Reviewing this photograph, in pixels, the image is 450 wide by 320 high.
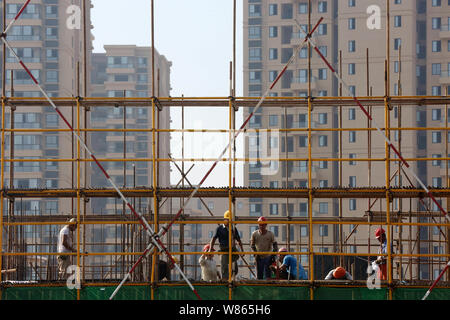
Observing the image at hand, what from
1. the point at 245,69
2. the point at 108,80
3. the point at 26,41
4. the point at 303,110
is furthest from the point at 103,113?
the point at 303,110

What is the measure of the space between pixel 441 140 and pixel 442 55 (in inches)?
323

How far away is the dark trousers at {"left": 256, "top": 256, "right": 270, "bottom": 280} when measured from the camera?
17.8 metres

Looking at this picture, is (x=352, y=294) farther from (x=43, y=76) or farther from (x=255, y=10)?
(x=43, y=76)

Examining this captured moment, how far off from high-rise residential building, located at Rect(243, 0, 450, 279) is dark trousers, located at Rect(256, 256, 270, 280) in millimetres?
58392

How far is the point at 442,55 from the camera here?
84625 millimetres

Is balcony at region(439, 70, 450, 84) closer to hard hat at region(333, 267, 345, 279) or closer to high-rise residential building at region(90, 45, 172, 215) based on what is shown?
high-rise residential building at region(90, 45, 172, 215)

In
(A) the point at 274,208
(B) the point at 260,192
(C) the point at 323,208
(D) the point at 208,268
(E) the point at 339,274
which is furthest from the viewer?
(A) the point at 274,208

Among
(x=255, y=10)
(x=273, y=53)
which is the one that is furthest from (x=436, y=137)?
(x=255, y=10)

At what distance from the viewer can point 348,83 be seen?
81.7m

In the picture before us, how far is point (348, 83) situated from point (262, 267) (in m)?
65.4

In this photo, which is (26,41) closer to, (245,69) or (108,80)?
(108,80)
